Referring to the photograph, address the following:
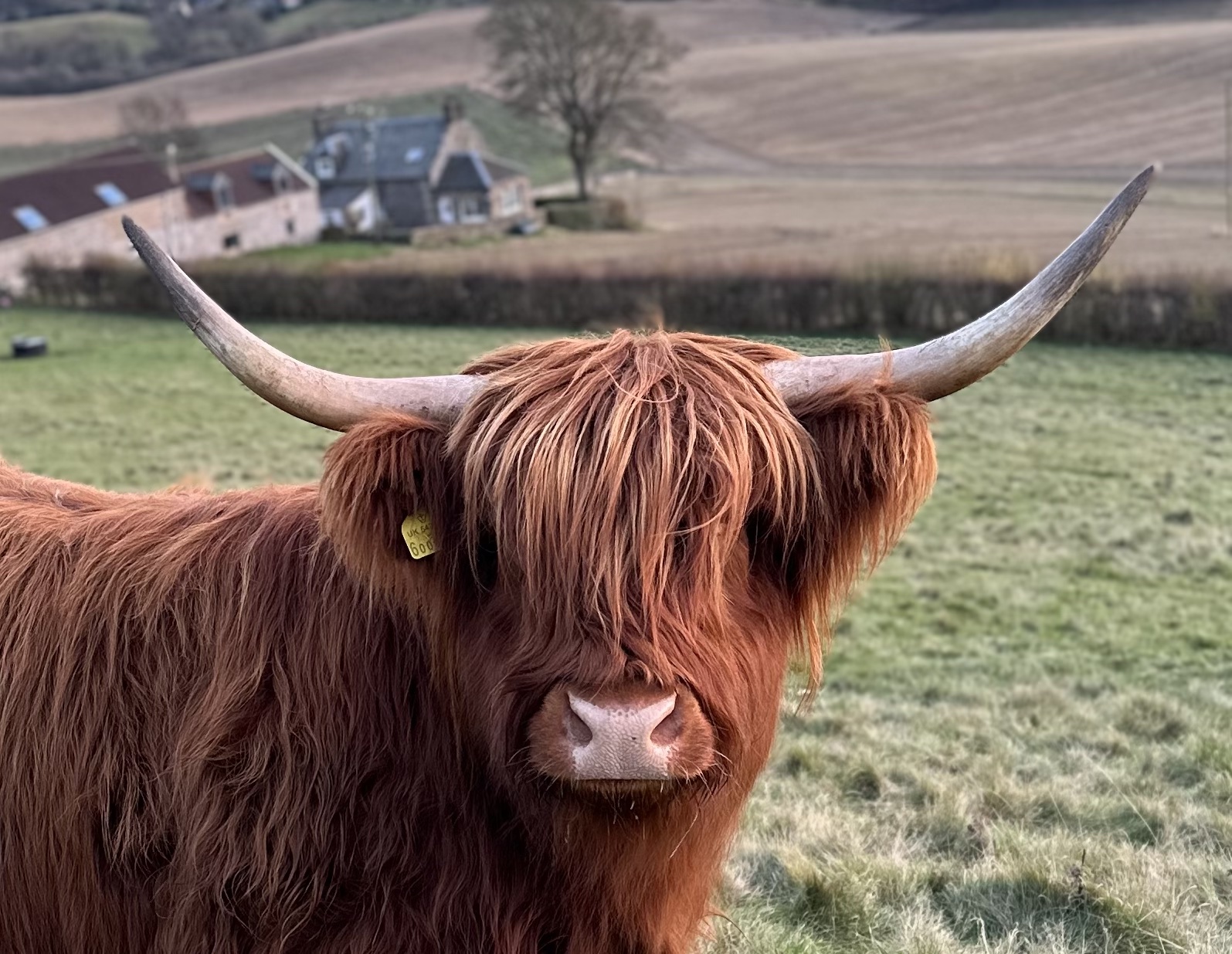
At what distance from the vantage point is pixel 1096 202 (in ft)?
95.7

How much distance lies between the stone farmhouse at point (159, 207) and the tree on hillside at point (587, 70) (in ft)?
35.3

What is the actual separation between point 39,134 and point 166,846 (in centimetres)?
7815

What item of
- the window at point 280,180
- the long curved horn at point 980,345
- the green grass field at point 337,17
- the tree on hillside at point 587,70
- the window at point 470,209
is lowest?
the window at point 470,209

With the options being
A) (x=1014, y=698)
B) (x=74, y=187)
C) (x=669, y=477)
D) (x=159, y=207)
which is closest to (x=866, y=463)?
(x=669, y=477)

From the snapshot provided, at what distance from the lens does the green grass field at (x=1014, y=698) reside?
10.4ft

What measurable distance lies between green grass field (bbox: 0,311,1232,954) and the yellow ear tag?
3.33ft

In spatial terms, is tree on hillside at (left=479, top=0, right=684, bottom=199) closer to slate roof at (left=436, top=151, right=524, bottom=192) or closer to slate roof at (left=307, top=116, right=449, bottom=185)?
slate roof at (left=436, top=151, right=524, bottom=192)

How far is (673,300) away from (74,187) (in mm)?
26943

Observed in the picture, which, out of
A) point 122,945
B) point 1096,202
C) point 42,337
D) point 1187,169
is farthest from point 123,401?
point 1187,169

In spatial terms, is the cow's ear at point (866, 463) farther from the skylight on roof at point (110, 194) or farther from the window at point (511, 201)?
the window at point (511, 201)

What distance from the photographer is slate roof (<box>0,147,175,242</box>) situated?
1344 inches

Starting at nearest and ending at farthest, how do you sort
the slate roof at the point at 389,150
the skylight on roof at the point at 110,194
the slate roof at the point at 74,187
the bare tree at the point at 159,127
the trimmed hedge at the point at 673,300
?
1. the trimmed hedge at the point at 673,300
2. the slate roof at the point at 74,187
3. the skylight on roof at the point at 110,194
4. the slate roof at the point at 389,150
5. the bare tree at the point at 159,127

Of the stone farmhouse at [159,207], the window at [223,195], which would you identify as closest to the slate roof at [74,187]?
the stone farmhouse at [159,207]

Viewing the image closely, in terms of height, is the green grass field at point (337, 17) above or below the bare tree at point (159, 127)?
above
